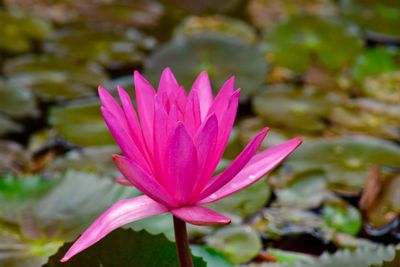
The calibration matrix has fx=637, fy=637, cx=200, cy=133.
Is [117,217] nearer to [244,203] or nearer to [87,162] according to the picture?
[244,203]

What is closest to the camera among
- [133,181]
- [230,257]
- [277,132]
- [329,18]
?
[133,181]

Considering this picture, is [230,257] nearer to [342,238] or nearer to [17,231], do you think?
[342,238]

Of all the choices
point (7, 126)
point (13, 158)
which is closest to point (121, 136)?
point (13, 158)

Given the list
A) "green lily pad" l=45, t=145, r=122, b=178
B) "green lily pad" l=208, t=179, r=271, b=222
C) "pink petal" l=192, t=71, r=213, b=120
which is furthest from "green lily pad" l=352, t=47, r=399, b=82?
"pink petal" l=192, t=71, r=213, b=120

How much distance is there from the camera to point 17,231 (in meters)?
1.09

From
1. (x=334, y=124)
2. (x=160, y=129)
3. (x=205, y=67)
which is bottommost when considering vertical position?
(x=334, y=124)

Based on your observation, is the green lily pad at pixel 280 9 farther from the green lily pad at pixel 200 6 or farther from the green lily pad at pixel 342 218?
the green lily pad at pixel 342 218

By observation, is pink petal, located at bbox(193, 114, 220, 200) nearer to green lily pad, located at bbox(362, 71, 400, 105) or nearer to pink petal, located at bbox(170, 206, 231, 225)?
pink petal, located at bbox(170, 206, 231, 225)

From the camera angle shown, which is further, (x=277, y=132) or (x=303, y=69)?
(x=303, y=69)

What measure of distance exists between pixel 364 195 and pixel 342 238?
0.14 meters

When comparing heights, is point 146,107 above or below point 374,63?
above

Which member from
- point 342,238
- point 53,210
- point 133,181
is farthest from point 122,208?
point 342,238

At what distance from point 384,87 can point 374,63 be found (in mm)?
156

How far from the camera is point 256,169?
681mm
